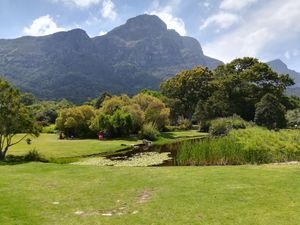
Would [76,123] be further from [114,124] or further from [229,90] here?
[229,90]

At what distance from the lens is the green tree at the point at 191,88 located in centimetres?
9519

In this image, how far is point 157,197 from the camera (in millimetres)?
14469

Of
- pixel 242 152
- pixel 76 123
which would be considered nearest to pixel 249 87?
pixel 76 123

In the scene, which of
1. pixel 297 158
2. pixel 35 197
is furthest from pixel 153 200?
pixel 297 158

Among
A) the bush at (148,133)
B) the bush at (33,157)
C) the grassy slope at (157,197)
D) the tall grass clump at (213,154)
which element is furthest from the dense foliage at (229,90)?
the grassy slope at (157,197)

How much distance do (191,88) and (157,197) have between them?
271ft

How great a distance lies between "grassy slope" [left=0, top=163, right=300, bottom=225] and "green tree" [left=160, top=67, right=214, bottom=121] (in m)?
75.7

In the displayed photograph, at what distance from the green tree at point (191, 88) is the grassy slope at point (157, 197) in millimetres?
75683

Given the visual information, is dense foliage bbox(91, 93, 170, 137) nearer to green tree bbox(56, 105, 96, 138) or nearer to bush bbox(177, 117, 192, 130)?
green tree bbox(56, 105, 96, 138)

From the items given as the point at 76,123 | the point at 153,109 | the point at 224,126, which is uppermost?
the point at 153,109

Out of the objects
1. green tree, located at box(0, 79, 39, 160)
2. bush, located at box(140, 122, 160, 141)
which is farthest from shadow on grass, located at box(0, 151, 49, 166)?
bush, located at box(140, 122, 160, 141)

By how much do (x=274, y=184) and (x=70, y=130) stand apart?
46.5 meters

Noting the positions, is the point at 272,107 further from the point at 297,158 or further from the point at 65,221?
the point at 65,221

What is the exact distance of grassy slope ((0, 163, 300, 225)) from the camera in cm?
1180
